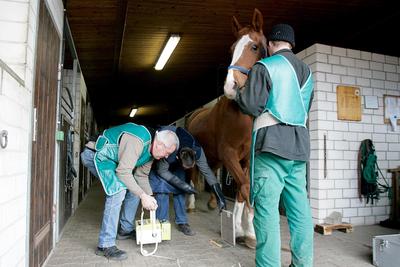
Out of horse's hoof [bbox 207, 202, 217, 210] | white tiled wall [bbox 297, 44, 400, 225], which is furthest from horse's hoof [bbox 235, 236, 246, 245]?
horse's hoof [bbox 207, 202, 217, 210]

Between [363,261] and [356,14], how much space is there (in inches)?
135

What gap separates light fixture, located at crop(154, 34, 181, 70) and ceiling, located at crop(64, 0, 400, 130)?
107 mm

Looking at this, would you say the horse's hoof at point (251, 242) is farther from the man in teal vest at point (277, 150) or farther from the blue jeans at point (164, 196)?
the blue jeans at point (164, 196)

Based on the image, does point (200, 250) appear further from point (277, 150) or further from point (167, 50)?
point (167, 50)

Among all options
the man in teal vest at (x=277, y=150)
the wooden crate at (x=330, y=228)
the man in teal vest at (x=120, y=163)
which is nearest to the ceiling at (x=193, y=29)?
the man in teal vest at (x=120, y=163)

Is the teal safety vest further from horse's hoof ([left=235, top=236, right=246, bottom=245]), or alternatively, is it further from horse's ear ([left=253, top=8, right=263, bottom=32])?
horse's hoof ([left=235, top=236, right=246, bottom=245])

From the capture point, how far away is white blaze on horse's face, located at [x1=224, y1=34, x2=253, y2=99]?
8.18 ft

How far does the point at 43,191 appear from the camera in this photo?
2.39 metres

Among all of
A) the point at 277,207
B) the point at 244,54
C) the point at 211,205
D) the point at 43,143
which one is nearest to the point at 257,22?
the point at 244,54

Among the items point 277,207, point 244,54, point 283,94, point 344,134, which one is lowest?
point 277,207

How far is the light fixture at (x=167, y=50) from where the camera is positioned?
5234 mm

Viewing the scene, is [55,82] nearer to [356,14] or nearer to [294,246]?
[294,246]

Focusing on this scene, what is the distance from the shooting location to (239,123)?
10.5 feet

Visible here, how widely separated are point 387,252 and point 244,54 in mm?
1910
